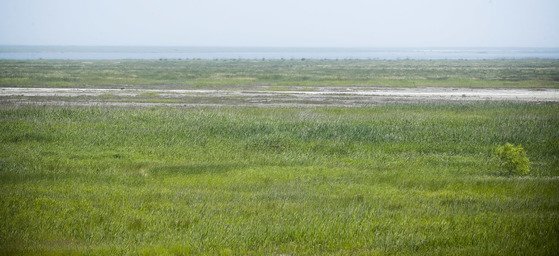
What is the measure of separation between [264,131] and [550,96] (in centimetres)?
3646

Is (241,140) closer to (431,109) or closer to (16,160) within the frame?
(16,160)

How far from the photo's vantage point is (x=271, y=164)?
75.3 ft

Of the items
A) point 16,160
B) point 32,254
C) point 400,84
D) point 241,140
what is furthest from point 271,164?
point 400,84

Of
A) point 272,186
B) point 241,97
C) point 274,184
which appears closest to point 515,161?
point 274,184

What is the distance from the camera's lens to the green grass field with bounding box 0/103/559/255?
13.2 m

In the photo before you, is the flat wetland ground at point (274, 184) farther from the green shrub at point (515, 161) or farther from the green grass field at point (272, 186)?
the green shrub at point (515, 161)

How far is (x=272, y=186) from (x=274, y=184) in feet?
1.01

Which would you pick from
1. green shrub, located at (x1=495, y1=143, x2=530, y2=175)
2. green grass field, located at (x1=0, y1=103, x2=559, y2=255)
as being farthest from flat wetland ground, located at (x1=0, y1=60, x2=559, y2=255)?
green shrub, located at (x1=495, y1=143, x2=530, y2=175)

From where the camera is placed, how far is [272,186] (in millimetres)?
18875

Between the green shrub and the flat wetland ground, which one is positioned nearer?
the flat wetland ground

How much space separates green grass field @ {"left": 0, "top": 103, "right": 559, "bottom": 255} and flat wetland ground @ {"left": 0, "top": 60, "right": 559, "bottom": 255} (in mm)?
64

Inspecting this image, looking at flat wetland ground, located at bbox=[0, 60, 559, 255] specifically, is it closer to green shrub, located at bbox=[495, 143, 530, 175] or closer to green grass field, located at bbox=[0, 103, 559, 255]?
green grass field, located at bbox=[0, 103, 559, 255]

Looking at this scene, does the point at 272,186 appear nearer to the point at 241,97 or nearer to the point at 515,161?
the point at 515,161

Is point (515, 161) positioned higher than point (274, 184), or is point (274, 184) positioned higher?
point (515, 161)
